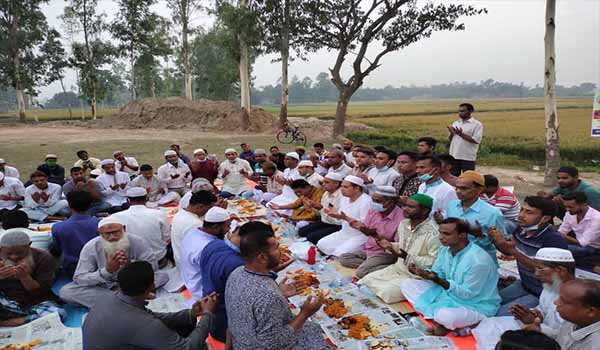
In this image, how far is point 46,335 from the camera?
3.51 m

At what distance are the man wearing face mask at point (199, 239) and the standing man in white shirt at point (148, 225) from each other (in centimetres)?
89

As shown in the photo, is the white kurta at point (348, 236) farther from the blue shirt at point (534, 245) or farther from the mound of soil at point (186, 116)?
the mound of soil at point (186, 116)

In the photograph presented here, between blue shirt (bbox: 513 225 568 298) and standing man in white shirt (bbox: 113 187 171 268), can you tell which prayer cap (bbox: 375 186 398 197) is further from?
standing man in white shirt (bbox: 113 187 171 268)

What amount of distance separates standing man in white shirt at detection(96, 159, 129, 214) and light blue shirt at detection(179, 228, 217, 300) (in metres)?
4.28

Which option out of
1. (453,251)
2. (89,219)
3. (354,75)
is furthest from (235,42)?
(453,251)

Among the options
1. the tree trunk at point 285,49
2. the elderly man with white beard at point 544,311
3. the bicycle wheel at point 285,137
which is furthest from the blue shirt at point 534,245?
the tree trunk at point 285,49

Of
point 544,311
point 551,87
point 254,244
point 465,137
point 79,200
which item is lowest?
point 544,311

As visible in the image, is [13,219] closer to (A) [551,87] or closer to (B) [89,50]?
(A) [551,87]

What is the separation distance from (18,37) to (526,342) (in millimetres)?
40671

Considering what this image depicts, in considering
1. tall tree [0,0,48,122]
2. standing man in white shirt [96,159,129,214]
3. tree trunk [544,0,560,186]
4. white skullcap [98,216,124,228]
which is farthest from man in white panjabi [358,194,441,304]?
tall tree [0,0,48,122]

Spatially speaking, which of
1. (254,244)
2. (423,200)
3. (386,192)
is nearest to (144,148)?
(386,192)

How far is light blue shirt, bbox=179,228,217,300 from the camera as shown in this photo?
3.56 metres

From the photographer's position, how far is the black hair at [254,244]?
7.78ft

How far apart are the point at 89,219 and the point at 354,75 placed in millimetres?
16287
